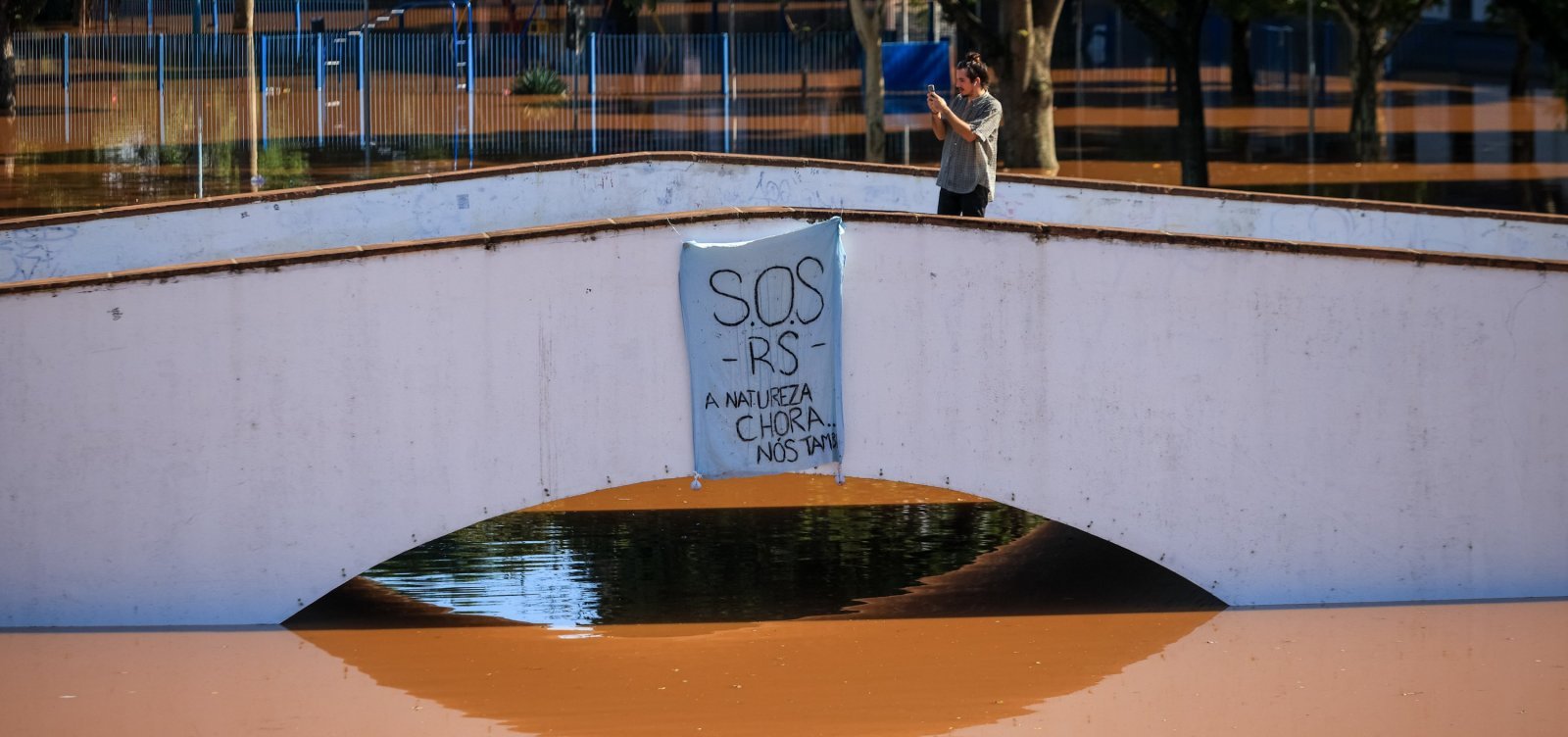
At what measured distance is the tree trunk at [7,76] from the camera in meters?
33.5

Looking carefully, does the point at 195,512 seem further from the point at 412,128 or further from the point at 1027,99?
the point at 412,128

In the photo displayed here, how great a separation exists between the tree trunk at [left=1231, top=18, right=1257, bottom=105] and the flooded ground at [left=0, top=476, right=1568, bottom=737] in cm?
3016

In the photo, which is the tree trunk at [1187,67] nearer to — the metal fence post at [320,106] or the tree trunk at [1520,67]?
the tree trunk at [1520,67]

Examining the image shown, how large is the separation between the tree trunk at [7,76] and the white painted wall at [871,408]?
2638cm

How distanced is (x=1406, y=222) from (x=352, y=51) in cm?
3011

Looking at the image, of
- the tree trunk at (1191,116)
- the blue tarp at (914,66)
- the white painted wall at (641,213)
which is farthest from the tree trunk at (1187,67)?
the blue tarp at (914,66)

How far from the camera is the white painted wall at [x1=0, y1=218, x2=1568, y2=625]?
370 inches

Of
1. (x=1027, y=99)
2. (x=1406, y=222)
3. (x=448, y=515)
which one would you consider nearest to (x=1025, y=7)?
(x=1027, y=99)

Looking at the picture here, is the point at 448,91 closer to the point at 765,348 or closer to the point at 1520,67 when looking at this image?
the point at 1520,67

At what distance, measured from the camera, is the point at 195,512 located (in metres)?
9.50

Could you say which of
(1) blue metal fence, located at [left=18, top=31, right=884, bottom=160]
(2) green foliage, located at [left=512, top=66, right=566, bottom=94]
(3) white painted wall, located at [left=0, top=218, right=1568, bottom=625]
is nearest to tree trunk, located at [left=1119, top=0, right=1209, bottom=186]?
(1) blue metal fence, located at [left=18, top=31, right=884, bottom=160]

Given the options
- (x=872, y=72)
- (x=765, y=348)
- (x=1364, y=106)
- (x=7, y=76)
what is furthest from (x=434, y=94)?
(x=765, y=348)

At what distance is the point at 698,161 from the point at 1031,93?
11615 mm

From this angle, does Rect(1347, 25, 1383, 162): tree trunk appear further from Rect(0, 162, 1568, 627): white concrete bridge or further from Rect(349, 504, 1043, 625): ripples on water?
Rect(0, 162, 1568, 627): white concrete bridge
